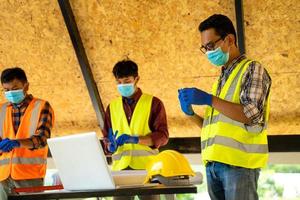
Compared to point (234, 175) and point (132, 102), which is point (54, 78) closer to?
point (132, 102)

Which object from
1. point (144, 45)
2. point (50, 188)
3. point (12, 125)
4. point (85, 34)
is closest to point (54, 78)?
point (85, 34)

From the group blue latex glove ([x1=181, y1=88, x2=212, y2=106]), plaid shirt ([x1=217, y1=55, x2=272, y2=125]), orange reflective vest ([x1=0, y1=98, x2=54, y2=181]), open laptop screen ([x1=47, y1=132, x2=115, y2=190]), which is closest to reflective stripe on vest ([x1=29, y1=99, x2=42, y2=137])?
orange reflective vest ([x1=0, y1=98, x2=54, y2=181])

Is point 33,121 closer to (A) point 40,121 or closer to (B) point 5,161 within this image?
(A) point 40,121

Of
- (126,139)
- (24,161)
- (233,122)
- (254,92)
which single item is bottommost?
(24,161)

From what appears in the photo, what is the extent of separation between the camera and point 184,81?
14.8 ft

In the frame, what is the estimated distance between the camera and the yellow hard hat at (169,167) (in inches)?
75.4

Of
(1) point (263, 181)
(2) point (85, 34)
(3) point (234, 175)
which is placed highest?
(2) point (85, 34)

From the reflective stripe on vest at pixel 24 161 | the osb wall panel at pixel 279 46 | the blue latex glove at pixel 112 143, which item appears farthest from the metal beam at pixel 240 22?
the reflective stripe on vest at pixel 24 161

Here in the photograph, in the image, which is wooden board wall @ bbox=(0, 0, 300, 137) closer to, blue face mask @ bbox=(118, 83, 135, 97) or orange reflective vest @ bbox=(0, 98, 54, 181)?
blue face mask @ bbox=(118, 83, 135, 97)

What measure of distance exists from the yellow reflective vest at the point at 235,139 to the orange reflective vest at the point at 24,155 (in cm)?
132

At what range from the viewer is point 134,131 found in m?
3.09

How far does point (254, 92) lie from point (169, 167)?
49cm

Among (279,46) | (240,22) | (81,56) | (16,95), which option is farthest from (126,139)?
(279,46)

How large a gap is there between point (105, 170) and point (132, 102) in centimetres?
137
